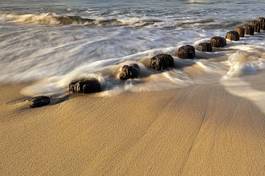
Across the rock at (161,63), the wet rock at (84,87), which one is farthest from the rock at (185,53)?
the wet rock at (84,87)

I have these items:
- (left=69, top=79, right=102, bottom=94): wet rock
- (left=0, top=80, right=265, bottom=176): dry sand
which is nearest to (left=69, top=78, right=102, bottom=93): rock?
(left=69, top=79, right=102, bottom=94): wet rock

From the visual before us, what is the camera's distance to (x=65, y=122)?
2986 mm

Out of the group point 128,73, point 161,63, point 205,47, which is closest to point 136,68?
point 128,73

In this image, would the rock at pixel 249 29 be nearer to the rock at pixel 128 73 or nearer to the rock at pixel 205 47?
the rock at pixel 205 47

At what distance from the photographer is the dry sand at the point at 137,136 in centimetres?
227

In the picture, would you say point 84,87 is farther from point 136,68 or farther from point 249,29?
point 249,29

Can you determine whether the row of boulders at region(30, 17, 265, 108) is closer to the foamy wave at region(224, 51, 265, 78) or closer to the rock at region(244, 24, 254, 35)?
the foamy wave at region(224, 51, 265, 78)

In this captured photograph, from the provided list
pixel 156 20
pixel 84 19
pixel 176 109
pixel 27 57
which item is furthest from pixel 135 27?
pixel 176 109

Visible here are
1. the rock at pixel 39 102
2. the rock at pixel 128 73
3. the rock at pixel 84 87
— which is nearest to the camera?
the rock at pixel 39 102

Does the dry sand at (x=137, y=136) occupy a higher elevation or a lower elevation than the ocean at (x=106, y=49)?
lower

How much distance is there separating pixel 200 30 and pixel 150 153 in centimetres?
623

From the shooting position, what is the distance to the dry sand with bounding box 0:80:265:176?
227cm

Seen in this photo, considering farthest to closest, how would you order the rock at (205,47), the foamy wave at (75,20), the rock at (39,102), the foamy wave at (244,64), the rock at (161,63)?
the foamy wave at (75,20)
the rock at (205,47)
the rock at (161,63)
the foamy wave at (244,64)
the rock at (39,102)

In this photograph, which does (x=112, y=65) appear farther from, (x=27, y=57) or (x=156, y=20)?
(x=156, y=20)
